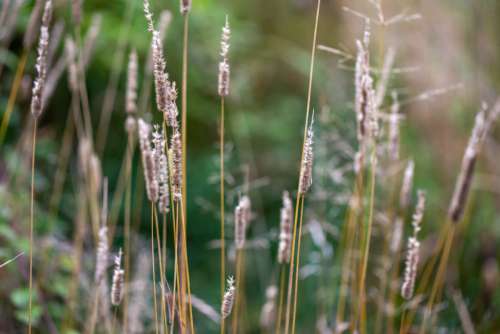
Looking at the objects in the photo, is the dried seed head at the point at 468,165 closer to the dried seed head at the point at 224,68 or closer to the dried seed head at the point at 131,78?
the dried seed head at the point at 224,68

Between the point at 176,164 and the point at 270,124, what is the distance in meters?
2.05

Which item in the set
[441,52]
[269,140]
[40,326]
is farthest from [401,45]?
[40,326]

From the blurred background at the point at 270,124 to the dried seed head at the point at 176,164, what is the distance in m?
0.96

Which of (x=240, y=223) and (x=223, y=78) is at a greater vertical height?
(x=223, y=78)

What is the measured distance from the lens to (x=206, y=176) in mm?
2494

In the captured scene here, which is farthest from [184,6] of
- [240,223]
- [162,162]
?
[240,223]

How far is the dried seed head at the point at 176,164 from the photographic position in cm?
74

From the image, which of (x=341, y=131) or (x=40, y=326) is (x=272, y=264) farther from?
(x=40, y=326)

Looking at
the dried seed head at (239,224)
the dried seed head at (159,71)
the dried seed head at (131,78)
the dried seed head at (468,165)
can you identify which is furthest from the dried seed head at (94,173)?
the dried seed head at (468,165)

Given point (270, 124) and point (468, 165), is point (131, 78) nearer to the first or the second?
point (468, 165)

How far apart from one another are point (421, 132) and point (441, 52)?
1.42ft

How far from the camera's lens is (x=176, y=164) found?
0.76m

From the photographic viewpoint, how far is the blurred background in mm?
2006

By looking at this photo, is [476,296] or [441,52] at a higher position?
[441,52]
